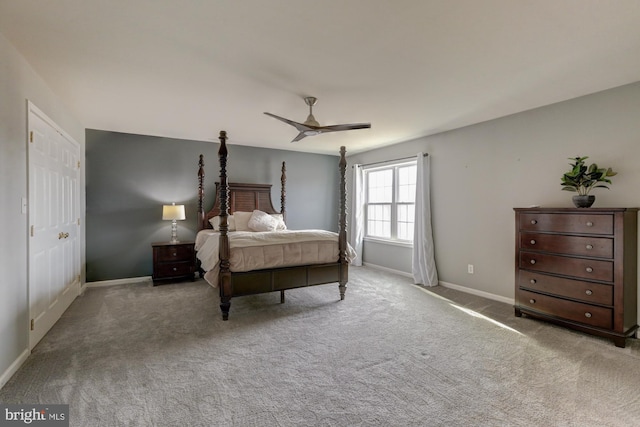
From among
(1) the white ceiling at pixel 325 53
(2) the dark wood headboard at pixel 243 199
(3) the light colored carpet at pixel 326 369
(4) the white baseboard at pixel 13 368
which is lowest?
(3) the light colored carpet at pixel 326 369

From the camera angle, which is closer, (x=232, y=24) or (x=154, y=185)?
(x=232, y=24)

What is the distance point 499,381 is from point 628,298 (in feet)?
5.73

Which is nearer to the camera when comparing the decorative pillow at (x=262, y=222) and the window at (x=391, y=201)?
the decorative pillow at (x=262, y=222)

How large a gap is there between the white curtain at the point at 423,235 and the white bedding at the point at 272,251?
1.50 m

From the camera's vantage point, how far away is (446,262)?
15.6ft

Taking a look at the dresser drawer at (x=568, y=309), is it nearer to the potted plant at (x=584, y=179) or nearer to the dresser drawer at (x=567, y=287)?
the dresser drawer at (x=567, y=287)

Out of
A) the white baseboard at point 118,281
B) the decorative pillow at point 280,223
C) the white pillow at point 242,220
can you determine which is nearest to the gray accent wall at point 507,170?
the decorative pillow at point 280,223

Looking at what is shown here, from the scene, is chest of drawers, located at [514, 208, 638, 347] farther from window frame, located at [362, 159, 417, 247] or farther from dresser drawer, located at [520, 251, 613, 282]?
window frame, located at [362, 159, 417, 247]

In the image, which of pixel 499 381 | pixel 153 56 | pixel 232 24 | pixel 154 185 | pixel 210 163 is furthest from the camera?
pixel 210 163

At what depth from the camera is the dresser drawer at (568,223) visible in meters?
2.79

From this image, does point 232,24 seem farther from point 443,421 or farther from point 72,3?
point 443,421

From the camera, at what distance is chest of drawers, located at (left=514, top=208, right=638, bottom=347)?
2.71 meters

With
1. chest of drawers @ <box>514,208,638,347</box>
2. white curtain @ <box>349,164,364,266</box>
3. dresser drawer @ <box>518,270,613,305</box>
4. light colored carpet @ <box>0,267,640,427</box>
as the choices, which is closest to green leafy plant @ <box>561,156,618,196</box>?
chest of drawers @ <box>514,208,638,347</box>

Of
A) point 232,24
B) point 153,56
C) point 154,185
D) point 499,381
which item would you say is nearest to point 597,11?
point 232,24
